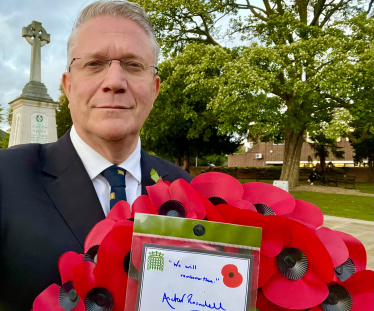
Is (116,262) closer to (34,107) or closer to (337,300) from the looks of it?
(337,300)

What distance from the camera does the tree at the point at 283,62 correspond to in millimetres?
12258

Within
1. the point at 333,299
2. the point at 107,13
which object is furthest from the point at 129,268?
the point at 107,13

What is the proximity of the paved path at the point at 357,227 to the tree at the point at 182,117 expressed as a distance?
24.3 feet

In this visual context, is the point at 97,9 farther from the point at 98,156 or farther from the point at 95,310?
the point at 95,310

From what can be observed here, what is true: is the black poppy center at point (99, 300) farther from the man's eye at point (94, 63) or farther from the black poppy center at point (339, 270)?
the man's eye at point (94, 63)

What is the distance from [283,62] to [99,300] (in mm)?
13009

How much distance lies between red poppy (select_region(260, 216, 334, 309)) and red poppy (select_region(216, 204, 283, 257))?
0.08ft

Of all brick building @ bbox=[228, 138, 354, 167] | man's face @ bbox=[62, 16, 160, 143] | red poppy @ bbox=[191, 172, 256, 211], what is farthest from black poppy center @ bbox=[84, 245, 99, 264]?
brick building @ bbox=[228, 138, 354, 167]

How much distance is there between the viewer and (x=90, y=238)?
→ 91 cm


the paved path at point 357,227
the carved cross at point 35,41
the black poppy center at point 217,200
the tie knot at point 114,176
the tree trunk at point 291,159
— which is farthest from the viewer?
the tree trunk at point 291,159

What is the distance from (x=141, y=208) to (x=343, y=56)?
43.9 feet

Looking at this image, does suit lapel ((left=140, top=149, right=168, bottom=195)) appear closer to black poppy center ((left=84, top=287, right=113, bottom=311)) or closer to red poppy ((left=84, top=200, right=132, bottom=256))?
red poppy ((left=84, top=200, right=132, bottom=256))

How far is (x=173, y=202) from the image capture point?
866mm

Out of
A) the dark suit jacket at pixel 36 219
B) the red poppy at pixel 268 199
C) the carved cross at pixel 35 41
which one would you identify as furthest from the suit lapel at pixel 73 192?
the carved cross at pixel 35 41
